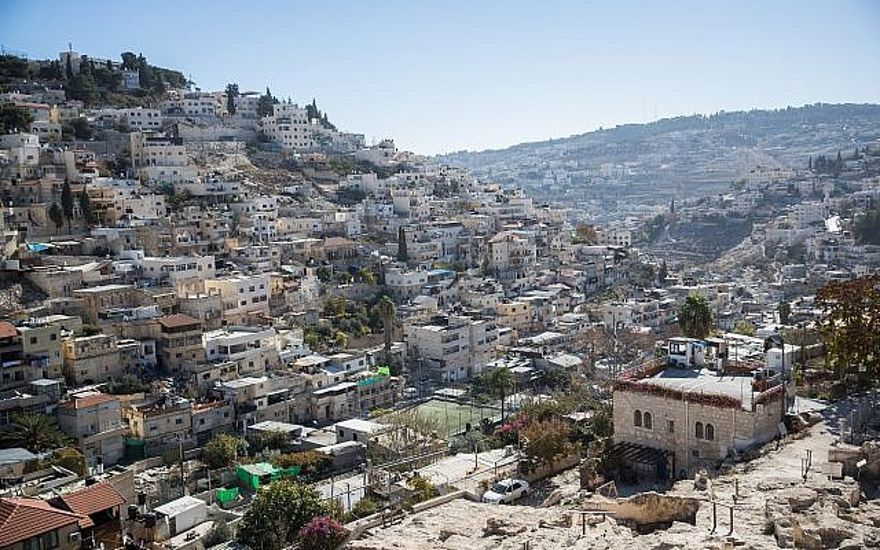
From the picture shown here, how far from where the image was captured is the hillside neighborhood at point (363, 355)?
57.5ft

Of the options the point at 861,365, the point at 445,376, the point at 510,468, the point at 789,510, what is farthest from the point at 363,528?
the point at 445,376

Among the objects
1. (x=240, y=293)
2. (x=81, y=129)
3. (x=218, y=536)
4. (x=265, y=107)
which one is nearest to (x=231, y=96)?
(x=265, y=107)

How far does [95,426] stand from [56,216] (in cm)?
2080

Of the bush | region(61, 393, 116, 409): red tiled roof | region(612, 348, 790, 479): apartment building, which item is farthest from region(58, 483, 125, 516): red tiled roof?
region(61, 393, 116, 409): red tiled roof

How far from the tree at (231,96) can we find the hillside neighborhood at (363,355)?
35.7 inches

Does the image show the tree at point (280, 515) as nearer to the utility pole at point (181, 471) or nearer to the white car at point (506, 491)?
the white car at point (506, 491)

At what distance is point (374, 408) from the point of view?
3719 cm

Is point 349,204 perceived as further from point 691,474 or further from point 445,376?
point 691,474

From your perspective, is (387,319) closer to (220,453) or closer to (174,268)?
(174,268)

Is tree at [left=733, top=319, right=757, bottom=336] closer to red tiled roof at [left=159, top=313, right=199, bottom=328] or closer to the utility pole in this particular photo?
red tiled roof at [left=159, top=313, right=199, bottom=328]

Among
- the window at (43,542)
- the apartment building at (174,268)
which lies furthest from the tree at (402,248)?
the window at (43,542)

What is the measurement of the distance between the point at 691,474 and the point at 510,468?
16.3 feet

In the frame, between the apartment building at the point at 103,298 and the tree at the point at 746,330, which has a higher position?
the apartment building at the point at 103,298

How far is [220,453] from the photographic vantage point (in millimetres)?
29594
